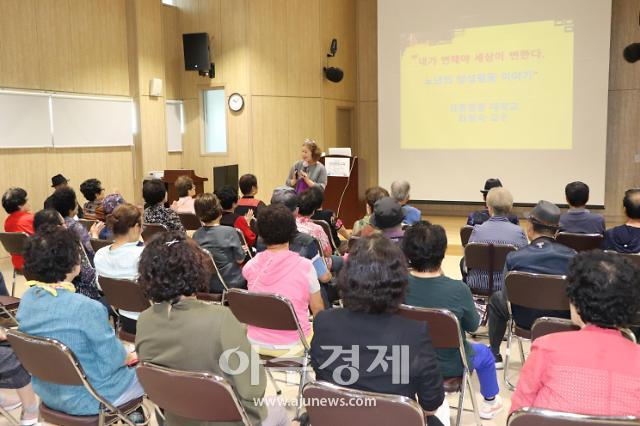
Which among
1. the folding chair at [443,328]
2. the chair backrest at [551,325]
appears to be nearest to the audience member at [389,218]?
the folding chair at [443,328]

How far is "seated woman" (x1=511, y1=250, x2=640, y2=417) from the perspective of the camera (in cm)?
171

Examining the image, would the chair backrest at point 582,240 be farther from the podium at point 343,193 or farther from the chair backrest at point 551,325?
the podium at point 343,193

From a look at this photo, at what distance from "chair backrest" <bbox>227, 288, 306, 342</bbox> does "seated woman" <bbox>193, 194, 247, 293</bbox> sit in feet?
3.45

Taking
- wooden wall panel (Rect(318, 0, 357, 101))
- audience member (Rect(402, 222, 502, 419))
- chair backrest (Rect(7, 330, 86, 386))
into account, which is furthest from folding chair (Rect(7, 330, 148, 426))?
wooden wall panel (Rect(318, 0, 357, 101))

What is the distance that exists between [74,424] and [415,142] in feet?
27.8

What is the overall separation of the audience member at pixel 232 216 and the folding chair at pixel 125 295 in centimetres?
177

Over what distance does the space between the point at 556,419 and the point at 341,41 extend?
1076 cm

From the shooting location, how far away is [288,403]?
3.45 meters

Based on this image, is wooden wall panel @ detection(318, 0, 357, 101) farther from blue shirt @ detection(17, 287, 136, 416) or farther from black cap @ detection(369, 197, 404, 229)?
blue shirt @ detection(17, 287, 136, 416)

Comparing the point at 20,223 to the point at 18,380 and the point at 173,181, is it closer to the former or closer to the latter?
the point at 18,380

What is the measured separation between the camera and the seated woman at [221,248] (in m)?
4.07

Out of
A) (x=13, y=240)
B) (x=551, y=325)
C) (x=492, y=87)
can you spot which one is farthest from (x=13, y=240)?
(x=492, y=87)

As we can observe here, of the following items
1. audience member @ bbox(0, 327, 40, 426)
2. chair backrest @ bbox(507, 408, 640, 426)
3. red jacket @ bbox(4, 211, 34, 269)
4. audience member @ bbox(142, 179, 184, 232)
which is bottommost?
audience member @ bbox(0, 327, 40, 426)

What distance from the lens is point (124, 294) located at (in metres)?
3.32
